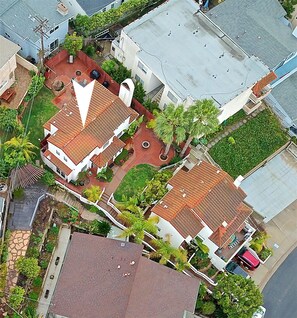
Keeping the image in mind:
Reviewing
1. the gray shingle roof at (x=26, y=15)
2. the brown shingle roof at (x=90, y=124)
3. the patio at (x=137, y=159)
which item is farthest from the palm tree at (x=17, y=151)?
the gray shingle roof at (x=26, y=15)

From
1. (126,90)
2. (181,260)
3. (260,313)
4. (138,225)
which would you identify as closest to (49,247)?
(138,225)

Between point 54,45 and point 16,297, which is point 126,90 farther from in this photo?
point 16,297

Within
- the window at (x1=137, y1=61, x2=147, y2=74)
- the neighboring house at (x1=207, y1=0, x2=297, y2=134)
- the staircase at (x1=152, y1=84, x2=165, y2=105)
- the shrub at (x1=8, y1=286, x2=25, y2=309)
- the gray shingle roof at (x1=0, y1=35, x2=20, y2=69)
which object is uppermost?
the neighboring house at (x1=207, y1=0, x2=297, y2=134)

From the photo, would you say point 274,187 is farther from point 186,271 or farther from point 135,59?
point 135,59

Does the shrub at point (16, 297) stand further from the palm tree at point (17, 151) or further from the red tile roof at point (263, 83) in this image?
the red tile roof at point (263, 83)

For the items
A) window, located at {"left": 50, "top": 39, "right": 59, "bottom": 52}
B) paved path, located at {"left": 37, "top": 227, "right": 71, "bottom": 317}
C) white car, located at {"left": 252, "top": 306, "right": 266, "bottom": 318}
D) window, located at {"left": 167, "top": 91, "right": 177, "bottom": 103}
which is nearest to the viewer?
paved path, located at {"left": 37, "top": 227, "right": 71, "bottom": 317}

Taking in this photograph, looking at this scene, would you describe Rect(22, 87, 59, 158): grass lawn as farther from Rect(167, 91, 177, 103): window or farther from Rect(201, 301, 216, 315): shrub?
Rect(201, 301, 216, 315): shrub

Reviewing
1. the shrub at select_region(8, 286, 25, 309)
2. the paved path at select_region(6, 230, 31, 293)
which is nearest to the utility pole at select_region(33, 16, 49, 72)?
the paved path at select_region(6, 230, 31, 293)
